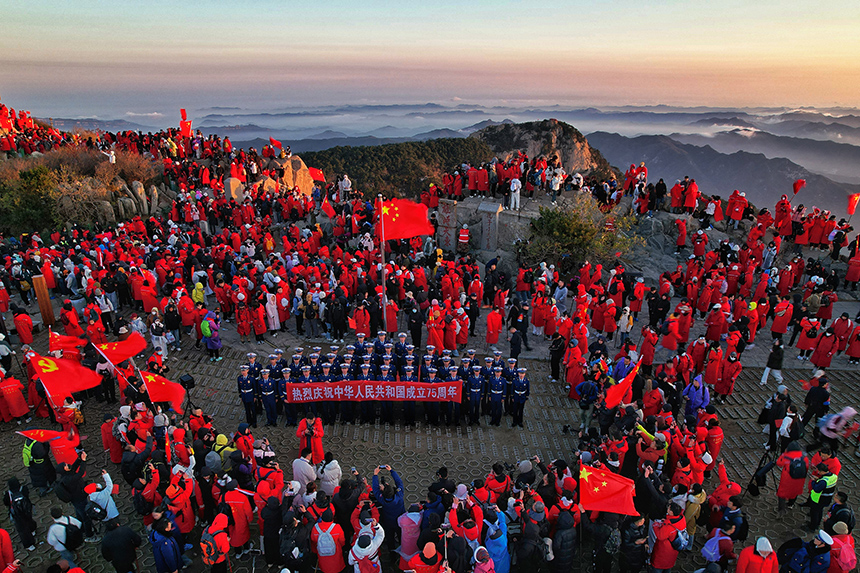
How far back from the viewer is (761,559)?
246 inches

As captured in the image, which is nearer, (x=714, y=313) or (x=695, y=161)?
(x=714, y=313)

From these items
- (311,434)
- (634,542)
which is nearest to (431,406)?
(311,434)

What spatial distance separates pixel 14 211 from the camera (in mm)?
26312

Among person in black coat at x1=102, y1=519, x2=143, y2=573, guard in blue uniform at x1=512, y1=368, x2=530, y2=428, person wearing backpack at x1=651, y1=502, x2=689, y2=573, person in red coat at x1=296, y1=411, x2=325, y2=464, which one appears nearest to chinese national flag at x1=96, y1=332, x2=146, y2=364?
person in black coat at x1=102, y1=519, x2=143, y2=573

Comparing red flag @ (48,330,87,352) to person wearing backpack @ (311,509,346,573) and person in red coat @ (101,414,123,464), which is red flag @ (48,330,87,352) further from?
person wearing backpack @ (311,509,346,573)

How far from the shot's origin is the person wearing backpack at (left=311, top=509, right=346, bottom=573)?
7.00m

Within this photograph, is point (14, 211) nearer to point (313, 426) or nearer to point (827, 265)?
point (313, 426)

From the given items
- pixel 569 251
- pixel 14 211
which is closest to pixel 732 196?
pixel 569 251

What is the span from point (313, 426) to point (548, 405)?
20.1 feet

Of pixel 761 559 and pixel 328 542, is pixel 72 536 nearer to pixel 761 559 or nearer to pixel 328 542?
pixel 328 542

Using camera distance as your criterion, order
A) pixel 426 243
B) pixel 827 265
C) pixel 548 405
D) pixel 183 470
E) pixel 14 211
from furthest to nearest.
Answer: pixel 14 211
pixel 426 243
pixel 827 265
pixel 548 405
pixel 183 470

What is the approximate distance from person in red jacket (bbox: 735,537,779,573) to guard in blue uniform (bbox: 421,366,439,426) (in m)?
6.35

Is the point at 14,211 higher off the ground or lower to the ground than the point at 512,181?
lower

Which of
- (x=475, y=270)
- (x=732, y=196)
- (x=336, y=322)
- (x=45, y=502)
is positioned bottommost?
(x=45, y=502)
